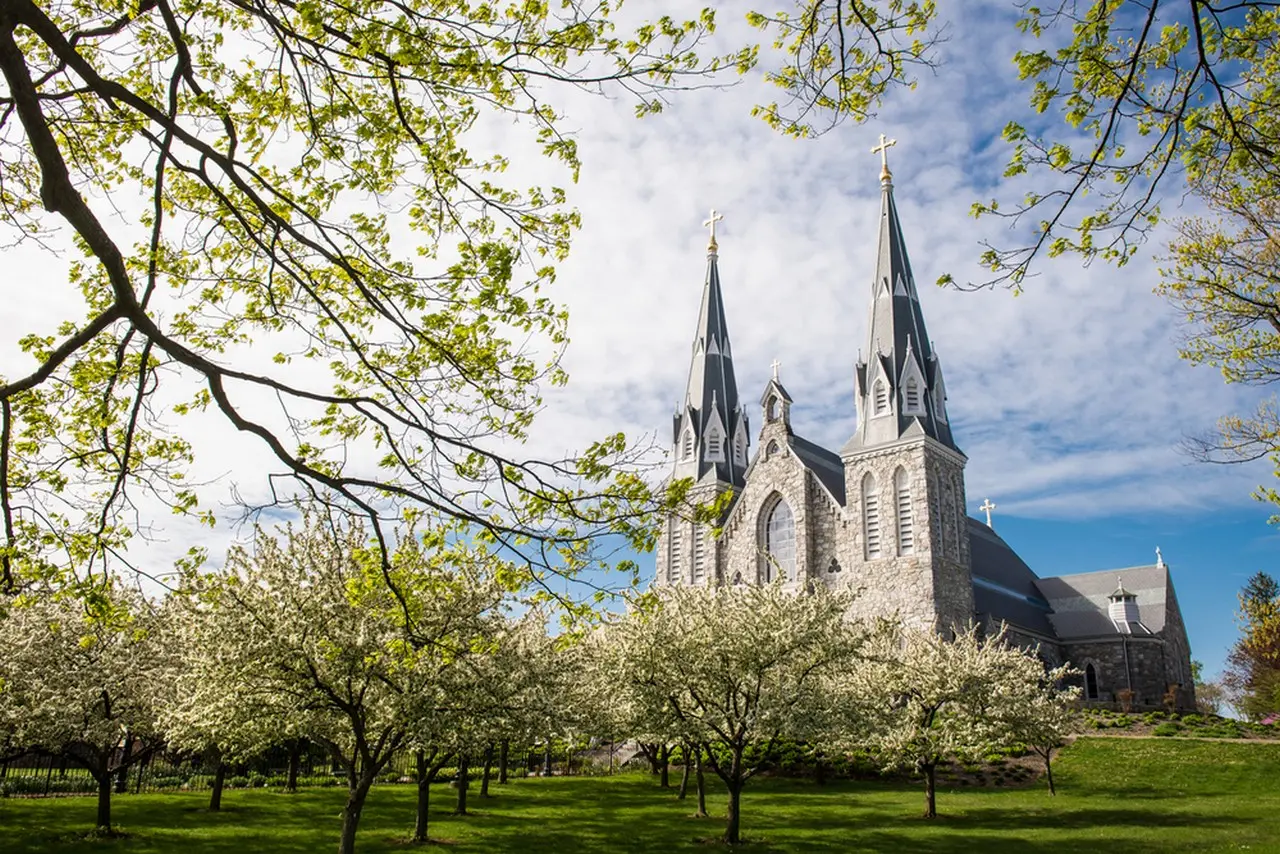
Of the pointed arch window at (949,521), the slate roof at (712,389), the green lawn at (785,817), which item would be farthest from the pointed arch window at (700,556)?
the green lawn at (785,817)

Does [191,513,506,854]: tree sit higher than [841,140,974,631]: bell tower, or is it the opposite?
[841,140,974,631]: bell tower

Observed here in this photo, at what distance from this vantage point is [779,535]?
47.7 metres

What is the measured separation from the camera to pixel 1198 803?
77.1ft

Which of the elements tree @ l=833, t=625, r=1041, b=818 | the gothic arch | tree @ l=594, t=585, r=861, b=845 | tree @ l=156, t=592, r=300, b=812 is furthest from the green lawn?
the gothic arch

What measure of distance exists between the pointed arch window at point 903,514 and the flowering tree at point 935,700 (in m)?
16.9

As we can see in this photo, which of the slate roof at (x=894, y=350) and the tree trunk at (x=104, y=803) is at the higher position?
the slate roof at (x=894, y=350)

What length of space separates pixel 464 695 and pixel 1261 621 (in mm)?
53871

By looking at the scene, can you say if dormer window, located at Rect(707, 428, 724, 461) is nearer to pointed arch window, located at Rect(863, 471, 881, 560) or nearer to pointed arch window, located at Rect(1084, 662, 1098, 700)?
pointed arch window, located at Rect(863, 471, 881, 560)

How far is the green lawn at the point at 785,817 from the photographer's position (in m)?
18.2

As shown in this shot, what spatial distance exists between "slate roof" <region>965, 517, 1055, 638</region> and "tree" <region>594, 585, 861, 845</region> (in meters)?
27.6

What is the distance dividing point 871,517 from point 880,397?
20.5 feet

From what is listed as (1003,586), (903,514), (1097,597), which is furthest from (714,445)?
(1097,597)

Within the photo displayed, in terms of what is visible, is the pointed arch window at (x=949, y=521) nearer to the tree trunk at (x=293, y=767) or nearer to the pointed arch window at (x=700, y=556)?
the pointed arch window at (x=700, y=556)

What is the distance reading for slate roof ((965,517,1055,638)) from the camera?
46.3m
